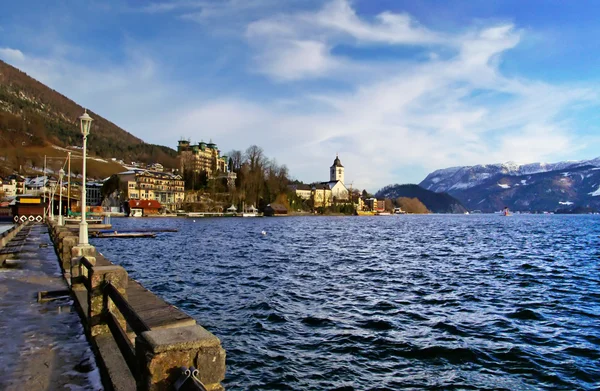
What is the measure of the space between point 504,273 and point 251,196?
515ft

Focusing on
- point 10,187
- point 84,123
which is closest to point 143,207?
point 10,187

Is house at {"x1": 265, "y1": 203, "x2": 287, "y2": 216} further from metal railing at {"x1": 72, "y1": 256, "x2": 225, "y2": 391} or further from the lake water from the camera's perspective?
metal railing at {"x1": 72, "y1": 256, "x2": 225, "y2": 391}

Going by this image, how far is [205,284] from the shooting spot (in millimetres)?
22781

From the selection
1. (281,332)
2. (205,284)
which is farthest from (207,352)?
(205,284)

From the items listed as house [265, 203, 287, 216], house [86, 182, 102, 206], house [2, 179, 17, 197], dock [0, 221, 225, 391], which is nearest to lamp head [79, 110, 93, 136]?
dock [0, 221, 225, 391]

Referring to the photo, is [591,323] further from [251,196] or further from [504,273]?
[251,196]

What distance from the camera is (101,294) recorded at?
7293 mm

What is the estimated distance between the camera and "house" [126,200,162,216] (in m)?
154

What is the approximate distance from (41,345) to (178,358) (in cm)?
572

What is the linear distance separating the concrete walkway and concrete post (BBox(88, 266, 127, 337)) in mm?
480

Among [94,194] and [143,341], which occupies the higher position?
[94,194]

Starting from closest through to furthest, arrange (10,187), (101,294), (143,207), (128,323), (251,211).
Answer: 1. (128,323)
2. (101,294)
3. (143,207)
4. (10,187)
5. (251,211)

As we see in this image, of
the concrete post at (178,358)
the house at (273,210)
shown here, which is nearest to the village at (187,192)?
the house at (273,210)

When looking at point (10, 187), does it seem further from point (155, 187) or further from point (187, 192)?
point (187, 192)
